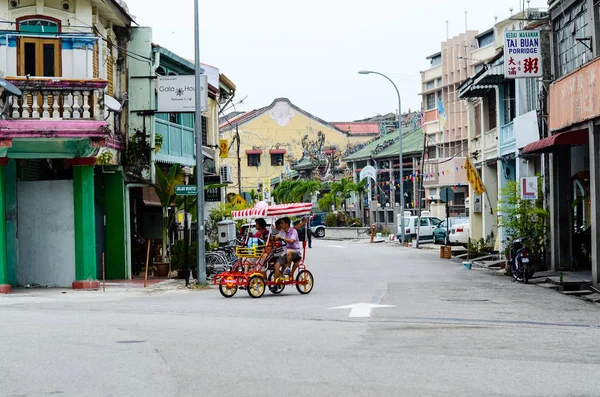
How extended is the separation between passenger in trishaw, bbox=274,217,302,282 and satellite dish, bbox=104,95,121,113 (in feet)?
22.8

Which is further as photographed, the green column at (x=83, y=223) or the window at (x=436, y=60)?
the window at (x=436, y=60)

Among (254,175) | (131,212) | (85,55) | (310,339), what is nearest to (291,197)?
(254,175)

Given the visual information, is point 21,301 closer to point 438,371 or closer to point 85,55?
point 85,55

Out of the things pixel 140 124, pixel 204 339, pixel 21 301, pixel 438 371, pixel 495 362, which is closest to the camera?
pixel 438 371

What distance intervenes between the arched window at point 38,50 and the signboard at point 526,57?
12.1 m

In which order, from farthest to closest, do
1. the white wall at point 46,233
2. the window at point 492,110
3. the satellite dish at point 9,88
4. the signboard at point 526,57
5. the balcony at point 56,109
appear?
the window at point 492,110
the signboard at point 526,57
the white wall at point 46,233
the balcony at point 56,109
the satellite dish at point 9,88

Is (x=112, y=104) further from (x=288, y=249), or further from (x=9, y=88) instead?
(x=288, y=249)

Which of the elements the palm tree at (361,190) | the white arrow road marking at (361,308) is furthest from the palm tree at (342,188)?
the white arrow road marking at (361,308)

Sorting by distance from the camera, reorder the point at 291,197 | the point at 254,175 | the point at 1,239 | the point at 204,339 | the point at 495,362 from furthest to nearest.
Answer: the point at 254,175 < the point at 291,197 < the point at 1,239 < the point at 204,339 < the point at 495,362

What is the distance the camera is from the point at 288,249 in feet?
71.5

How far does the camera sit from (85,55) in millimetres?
24969

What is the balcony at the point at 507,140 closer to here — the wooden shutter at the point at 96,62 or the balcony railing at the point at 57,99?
the wooden shutter at the point at 96,62

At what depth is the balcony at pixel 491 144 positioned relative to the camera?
37.8 metres

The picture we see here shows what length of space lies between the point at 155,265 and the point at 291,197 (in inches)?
2331
